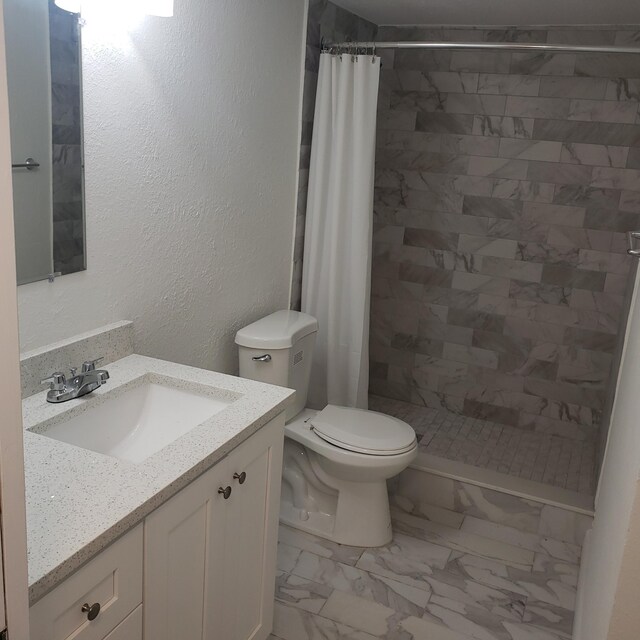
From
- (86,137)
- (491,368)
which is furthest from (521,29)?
(86,137)

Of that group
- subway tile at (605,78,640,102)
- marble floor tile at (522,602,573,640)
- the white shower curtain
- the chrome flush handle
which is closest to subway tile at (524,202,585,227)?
subway tile at (605,78,640,102)

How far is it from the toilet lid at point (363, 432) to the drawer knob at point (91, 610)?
1502mm

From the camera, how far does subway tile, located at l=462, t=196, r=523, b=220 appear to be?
12.2 ft

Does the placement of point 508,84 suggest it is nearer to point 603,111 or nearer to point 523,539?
point 603,111

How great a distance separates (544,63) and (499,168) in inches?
21.4

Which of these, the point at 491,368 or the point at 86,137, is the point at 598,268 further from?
the point at 86,137

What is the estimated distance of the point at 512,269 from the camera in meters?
3.80

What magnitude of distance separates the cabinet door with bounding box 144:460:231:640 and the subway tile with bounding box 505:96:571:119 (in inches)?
104

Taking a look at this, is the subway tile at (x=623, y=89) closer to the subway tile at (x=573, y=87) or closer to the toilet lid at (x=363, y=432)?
the subway tile at (x=573, y=87)

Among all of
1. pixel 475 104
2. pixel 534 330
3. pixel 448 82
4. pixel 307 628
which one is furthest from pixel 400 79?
pixel 307 628

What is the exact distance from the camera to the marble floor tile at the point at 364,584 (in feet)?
8.37

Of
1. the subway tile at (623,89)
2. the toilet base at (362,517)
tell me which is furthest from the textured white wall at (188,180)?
the subway tile at (623,89)

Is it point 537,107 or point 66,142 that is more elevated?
point 537,107

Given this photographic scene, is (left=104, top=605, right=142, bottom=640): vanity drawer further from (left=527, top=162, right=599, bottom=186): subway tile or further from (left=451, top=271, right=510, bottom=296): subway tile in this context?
(left=527, top=162, right=599, bottom=186): subway tile
